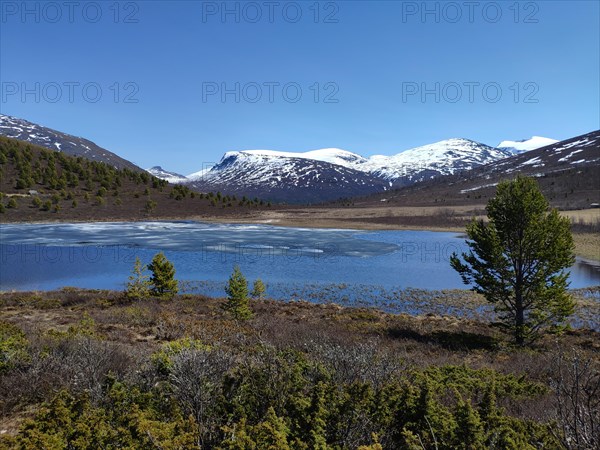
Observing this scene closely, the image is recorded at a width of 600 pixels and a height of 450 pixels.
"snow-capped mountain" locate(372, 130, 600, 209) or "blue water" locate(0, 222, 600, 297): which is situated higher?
"snow-capped mountain" locate(372, 130, 600, 209)

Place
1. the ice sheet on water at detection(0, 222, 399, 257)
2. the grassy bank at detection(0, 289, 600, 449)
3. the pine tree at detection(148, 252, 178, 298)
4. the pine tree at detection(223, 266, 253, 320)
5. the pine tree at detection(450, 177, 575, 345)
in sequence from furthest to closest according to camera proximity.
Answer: the ice sheet on water at detection(0, 222, 399, 257)
the pine tree at detection(148, 252, 178, 298)
the pine tree at detection(223, 266, 253, 320)
the pine tree at detection(450, 177, 575, 345)
the grassy bank at detection(0, 289, 600, 449)

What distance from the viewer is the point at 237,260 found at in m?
40.1

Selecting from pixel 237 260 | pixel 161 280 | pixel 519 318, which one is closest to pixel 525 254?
pixel 519 318

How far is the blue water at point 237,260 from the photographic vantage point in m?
31.1

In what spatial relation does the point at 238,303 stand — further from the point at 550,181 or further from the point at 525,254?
the point at 550,181

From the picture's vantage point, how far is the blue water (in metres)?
31.1

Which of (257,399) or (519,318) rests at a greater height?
(257,399)

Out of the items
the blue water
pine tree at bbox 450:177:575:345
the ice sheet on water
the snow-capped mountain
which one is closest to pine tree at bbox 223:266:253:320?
the blue water

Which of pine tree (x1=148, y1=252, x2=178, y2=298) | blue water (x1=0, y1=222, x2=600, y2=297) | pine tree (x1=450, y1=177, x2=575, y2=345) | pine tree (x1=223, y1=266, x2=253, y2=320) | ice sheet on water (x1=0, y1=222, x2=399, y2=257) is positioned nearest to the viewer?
pine tree (x1=450, y1=177, x2=575, y2=345)

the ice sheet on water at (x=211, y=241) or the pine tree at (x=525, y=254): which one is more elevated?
the pine tree at (x=525, y=254)

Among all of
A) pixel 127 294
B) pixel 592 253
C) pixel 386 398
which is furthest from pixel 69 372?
pixel 592 253

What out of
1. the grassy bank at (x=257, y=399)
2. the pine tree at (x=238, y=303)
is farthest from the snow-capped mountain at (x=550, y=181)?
the grassy bank at (x=257, y=399)

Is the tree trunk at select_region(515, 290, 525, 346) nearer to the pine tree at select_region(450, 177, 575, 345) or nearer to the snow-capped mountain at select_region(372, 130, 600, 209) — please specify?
the pine tree at select_region(450, 177, 575, 345)

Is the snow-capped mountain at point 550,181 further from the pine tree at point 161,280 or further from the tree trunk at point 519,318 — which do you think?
the pine tree at point 161,280
